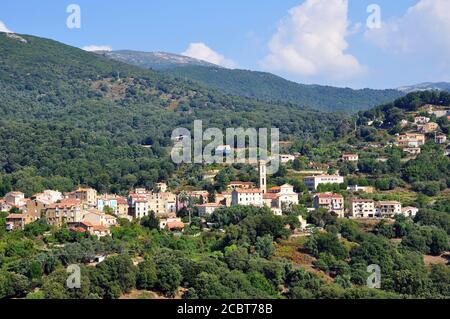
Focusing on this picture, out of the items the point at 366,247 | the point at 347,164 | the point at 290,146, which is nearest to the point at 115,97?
the point at 290,146

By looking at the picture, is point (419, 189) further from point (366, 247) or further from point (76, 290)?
point (76, 290)

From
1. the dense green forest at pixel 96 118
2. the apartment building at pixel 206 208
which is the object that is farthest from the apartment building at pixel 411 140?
the apartment building at pixel 206 208

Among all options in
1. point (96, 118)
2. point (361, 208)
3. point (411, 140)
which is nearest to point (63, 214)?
point (361, 208)

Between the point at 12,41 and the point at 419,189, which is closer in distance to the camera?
the point at 419,189

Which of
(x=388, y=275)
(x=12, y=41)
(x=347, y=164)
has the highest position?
(x=12, y=41)

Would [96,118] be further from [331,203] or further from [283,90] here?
[283,90]

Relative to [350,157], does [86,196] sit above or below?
below

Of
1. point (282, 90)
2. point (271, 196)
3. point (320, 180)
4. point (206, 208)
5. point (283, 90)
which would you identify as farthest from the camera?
point (282, 90)

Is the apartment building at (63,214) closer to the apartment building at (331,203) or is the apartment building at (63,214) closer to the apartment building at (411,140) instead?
the apartment building at (331,203)
